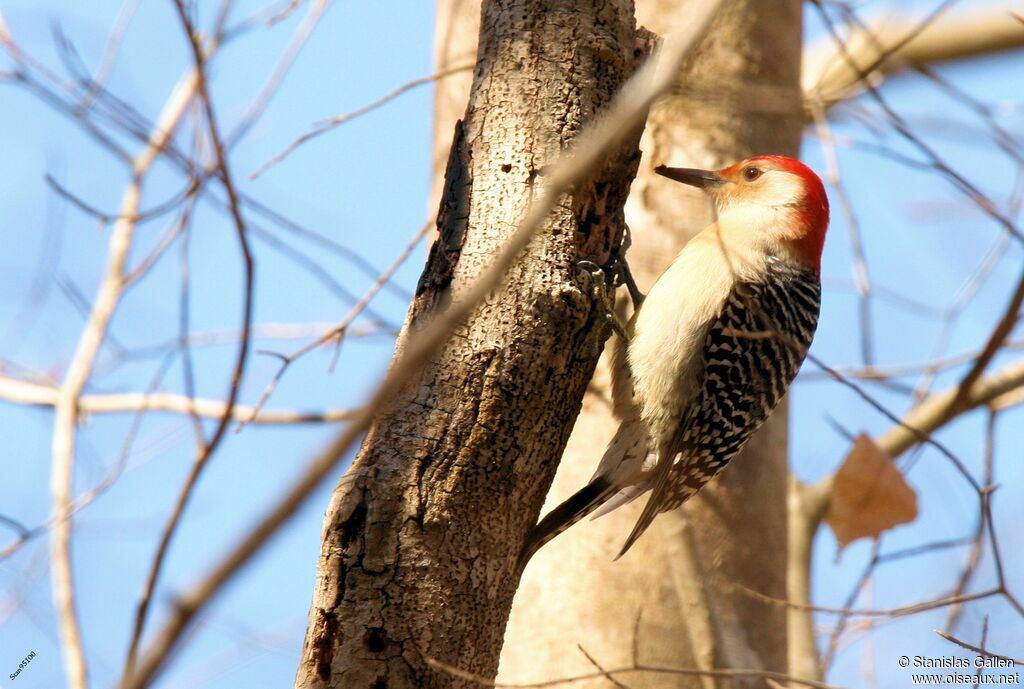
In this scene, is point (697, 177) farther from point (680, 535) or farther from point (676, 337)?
point (680, 535)

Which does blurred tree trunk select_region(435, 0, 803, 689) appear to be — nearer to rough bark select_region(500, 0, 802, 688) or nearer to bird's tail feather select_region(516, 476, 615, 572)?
rough bark select_region(500, 0, 802, 688)

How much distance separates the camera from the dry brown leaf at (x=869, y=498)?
14.7 ft

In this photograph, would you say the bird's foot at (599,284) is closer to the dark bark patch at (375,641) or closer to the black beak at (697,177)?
the dark bark patch at (375,641)

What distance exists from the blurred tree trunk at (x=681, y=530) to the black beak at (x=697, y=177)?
199mm

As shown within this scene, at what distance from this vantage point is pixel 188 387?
3551 millimetres

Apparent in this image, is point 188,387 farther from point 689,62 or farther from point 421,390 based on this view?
point 689,62

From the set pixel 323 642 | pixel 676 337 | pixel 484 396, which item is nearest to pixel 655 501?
pixel 676 337

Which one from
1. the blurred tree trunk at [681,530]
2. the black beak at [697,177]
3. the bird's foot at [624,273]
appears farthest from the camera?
the black beak at [697,177]

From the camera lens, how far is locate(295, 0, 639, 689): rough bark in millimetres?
2557

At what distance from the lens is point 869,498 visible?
462cm

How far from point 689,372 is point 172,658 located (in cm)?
303

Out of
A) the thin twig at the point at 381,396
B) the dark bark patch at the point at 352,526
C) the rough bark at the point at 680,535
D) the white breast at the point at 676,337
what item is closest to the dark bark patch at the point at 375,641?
the dark bark patch at the point at 352,526

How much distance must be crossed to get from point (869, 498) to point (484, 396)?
2.54m

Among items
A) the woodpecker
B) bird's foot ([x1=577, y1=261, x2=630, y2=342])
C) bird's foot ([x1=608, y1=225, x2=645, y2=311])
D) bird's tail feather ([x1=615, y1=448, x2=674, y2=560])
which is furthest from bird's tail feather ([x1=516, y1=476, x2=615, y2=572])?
bird's foot ([x1=608, y1=225, x2=645, y2=311])
